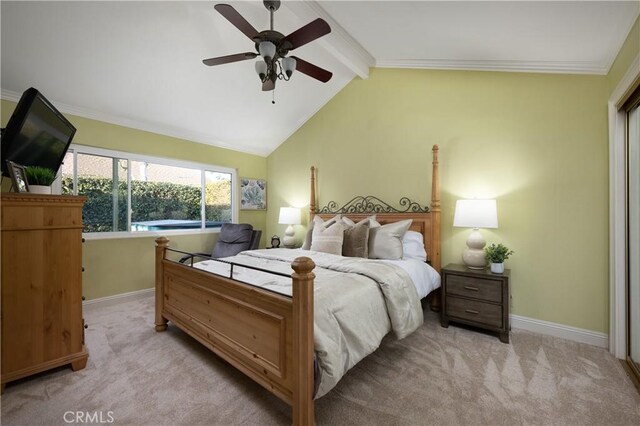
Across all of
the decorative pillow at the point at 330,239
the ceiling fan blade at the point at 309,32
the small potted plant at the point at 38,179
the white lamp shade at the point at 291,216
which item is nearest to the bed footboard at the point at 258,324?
the small potted plant at the point at 38,179

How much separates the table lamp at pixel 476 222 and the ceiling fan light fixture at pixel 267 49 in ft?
7.44

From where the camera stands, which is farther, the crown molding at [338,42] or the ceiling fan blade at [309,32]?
the crown molding at [338,42]

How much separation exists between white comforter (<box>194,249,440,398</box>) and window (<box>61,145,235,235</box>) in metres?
2.04

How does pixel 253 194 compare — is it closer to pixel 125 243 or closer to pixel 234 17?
pixel 125 243

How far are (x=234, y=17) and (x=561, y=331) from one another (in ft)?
12.7

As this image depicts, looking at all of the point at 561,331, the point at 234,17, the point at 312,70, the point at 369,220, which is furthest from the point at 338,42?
the point at 561,331

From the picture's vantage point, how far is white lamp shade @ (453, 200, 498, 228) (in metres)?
2.67

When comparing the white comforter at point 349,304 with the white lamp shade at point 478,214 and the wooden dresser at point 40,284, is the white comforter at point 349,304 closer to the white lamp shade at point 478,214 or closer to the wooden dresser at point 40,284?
the white lamp shade at point 478,214

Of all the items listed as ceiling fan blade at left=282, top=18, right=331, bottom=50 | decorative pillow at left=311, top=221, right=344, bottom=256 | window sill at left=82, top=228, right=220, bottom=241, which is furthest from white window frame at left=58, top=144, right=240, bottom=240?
ceiling fan blade at left=282, top=18, right=331, bottom=50

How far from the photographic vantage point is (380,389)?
6.07ft

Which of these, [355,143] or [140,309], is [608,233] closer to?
[355,143]

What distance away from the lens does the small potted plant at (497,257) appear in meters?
2.66

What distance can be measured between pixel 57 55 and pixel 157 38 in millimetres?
944

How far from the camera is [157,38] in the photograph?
2707 millimetres
